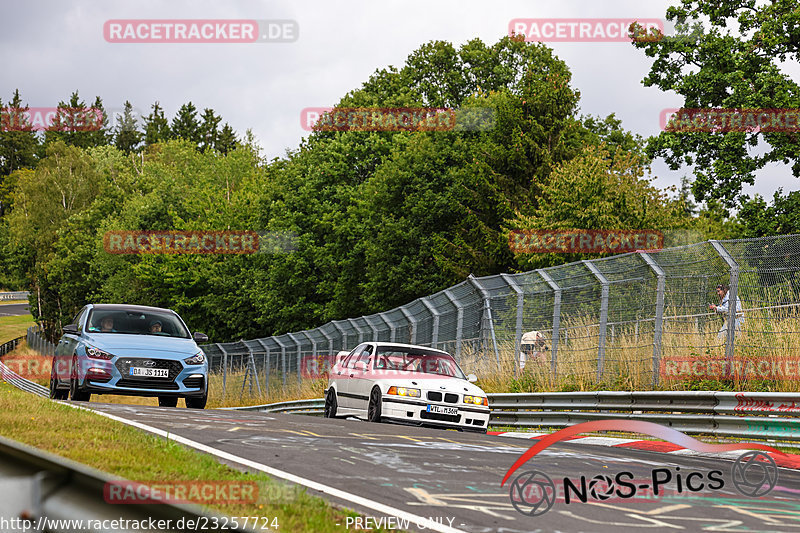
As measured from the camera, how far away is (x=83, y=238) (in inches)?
3314

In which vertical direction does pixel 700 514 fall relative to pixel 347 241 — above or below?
below

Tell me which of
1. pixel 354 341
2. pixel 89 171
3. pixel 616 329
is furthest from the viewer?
pixel 89 171

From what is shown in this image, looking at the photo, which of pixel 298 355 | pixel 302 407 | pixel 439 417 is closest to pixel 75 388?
pixel 439 417

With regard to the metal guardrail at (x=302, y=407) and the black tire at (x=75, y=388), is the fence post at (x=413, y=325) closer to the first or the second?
the metal guardrail at (x=302, y=407)

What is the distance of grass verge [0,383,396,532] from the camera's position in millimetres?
5578

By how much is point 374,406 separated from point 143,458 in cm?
847

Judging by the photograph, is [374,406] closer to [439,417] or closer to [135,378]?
[439,417]

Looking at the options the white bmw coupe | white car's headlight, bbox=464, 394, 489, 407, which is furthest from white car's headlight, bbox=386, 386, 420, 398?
white car's headlight, bbox=464, 394, 489, 407

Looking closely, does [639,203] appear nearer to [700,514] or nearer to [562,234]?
[562,234]

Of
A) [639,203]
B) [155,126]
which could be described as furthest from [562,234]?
[155,126]

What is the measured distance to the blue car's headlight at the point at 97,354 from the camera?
14.9 metres

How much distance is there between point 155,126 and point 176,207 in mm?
65001

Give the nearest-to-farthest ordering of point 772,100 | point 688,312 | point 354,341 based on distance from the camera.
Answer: point 688,312 → point 354,341 → point 772,100

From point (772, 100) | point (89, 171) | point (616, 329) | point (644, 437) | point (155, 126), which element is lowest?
point (644, 437)
